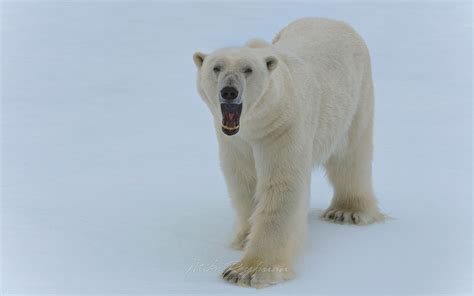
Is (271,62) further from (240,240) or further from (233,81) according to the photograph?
(240,240)

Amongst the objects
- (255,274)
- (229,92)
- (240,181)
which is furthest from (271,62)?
(255,274)

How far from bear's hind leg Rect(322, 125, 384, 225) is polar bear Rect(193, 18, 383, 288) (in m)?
0.15

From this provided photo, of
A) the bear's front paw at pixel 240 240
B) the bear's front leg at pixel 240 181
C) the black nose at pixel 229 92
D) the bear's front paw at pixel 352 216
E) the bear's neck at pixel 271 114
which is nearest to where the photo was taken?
the black nose at pixel 229 92

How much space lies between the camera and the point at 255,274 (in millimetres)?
5367

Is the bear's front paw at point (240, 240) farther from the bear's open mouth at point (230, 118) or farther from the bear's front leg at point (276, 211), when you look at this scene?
the bear's open mouth at point (230, 118)

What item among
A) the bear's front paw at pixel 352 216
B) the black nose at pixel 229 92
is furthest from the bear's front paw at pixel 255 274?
the bear's front paw at pixel 352 216

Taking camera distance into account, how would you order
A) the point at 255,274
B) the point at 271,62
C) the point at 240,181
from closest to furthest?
the point at 255,274 < the point at 271,62 < the point at 240,181

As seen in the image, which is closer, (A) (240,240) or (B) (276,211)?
(B) (276,211)

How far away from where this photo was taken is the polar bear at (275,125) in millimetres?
5344

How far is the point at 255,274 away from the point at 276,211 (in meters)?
0.42

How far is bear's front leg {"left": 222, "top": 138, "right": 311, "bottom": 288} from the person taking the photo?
5.46m

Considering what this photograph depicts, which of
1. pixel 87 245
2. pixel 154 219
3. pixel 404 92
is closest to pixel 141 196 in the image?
pixel 154 219

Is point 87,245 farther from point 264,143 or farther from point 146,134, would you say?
point 146,134

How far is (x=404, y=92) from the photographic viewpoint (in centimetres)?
1164
